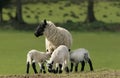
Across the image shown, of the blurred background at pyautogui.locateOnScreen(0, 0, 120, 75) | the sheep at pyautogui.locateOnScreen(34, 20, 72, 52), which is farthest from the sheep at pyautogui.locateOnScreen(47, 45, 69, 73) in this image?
the blurred background at pyautogui.locateOnScreen(0, 0, 120, 75)

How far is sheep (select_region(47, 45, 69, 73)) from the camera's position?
15664 mm

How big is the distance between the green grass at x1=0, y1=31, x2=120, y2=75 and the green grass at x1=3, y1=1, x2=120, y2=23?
12.3 meters

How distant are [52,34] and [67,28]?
3326 centimetres

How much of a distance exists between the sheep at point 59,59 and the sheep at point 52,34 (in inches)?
35.7

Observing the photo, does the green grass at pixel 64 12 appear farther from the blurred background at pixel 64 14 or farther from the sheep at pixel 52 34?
the sheep at pixel 52 34

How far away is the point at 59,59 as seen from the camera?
51.5ft

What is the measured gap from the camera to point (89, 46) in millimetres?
36969

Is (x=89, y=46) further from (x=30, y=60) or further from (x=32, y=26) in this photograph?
(x=30, y=60)

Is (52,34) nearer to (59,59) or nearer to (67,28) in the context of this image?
(59,59)

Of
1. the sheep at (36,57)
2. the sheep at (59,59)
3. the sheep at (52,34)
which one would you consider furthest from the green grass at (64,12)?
the sheep at (59,59)

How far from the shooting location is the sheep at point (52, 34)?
16.6m

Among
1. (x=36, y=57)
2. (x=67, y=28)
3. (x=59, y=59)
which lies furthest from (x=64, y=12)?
(x=59, y=59)

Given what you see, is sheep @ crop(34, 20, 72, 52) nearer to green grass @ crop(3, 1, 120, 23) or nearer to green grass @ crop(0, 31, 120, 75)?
green grass @ crop(0, 31, 120, 75)

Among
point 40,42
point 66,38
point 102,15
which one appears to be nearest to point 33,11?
point 102,15
